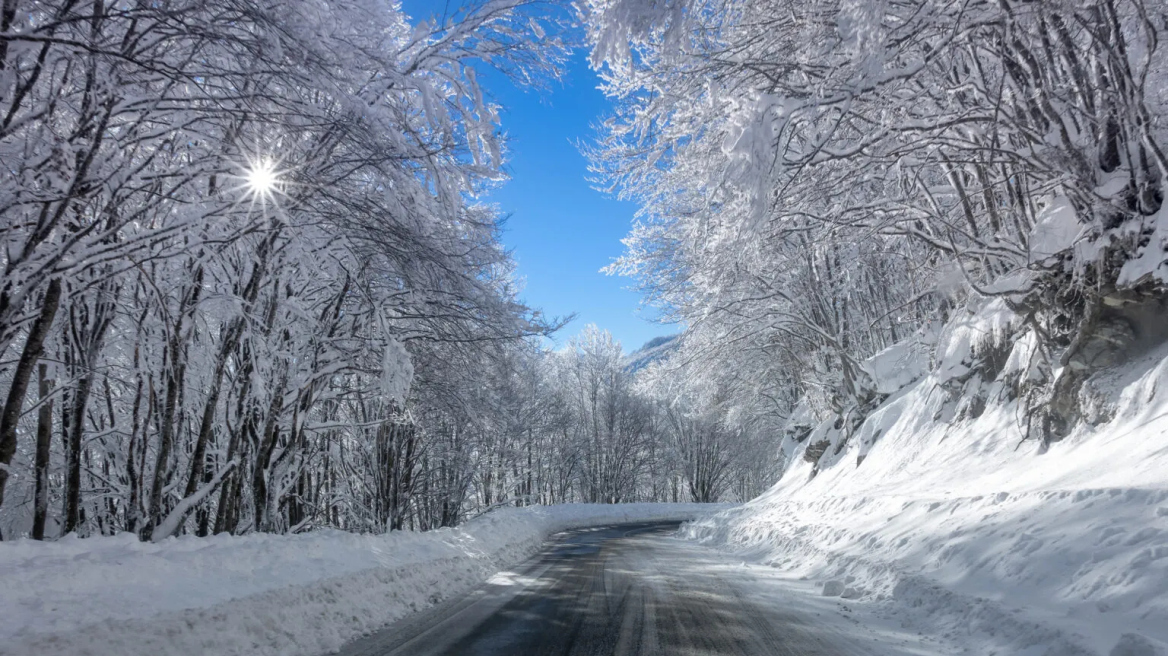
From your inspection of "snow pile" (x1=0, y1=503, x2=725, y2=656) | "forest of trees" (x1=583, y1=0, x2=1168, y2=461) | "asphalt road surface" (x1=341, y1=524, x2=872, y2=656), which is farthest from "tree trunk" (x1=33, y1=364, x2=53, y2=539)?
"forest of trees" (x1=583, y1=0, x2=1168, y2=461)

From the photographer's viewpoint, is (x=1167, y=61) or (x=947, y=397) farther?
(x=947, y=397)

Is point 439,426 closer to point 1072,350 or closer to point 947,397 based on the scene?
point 947,397

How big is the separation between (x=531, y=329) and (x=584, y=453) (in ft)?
127

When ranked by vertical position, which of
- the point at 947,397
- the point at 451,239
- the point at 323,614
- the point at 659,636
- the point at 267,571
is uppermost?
the point at 451,239

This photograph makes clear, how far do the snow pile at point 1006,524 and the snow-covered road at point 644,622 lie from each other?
2.11 feet

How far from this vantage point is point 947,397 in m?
11.9

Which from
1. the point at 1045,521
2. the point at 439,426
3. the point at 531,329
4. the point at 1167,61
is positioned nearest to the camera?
the point at 1045,521

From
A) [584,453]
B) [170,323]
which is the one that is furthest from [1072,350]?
[584,453]

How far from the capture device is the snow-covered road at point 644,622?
5.24 metres

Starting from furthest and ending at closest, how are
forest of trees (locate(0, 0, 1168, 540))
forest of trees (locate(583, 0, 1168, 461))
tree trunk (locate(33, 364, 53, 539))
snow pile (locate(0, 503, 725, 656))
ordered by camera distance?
1. tree trunk (locate(33, 364, 53, 539))
2. forest of trees (locate(583, 0, 1168, 461))
3. forest of trees (locate(0, 0, 1168, 540))
4. snow pile (locate(0, 503, 725, 656))

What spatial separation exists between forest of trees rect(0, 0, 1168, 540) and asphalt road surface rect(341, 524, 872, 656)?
2.91m

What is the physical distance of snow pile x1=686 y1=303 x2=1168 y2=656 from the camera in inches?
167

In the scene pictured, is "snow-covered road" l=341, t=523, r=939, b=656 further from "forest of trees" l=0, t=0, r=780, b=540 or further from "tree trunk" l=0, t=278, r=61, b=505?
"tree trunk" l=0, t=278, r=61, b=505

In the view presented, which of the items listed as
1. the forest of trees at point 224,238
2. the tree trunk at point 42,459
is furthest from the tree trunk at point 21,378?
the tree trunk at point 42,459
